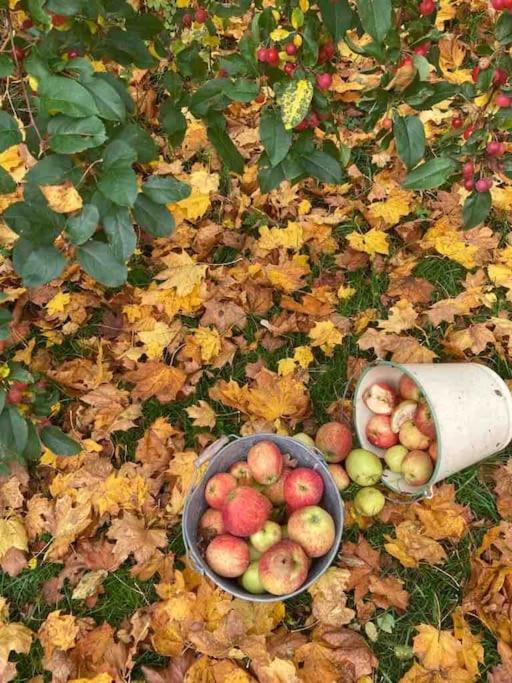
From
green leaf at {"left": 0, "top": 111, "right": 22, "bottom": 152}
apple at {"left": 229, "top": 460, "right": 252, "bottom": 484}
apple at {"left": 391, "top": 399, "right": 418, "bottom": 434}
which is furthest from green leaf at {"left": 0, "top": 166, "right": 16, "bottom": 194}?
apple at {"left": 391, "top": 399, "right": 418, "bottom": 434}

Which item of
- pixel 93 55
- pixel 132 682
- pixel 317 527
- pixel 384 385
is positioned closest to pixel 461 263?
pixel 384 385

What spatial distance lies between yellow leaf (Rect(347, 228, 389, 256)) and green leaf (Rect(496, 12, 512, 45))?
119 centimetres

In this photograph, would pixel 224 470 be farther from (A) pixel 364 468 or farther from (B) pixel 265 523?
(A) pixel 364 468

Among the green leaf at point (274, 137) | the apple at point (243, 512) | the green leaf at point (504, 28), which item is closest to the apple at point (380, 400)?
the apple at point (243, 512)

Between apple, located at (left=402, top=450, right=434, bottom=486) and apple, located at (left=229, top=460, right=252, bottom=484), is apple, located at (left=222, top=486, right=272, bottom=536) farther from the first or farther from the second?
apple, located at (left=402, top=450, right=434, bottom=486)

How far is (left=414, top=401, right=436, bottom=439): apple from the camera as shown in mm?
1721

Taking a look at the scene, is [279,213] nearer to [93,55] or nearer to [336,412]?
[336,412]

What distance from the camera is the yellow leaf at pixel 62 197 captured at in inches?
39.1

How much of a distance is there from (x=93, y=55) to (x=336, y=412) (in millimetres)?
1227

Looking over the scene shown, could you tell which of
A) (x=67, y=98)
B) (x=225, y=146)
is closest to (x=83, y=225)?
(x=67, y=98)

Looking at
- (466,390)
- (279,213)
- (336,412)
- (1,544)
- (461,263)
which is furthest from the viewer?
(279,213)

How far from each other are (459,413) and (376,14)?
3.47 feet

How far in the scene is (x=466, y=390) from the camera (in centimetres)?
169

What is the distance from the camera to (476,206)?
124 centimetres
